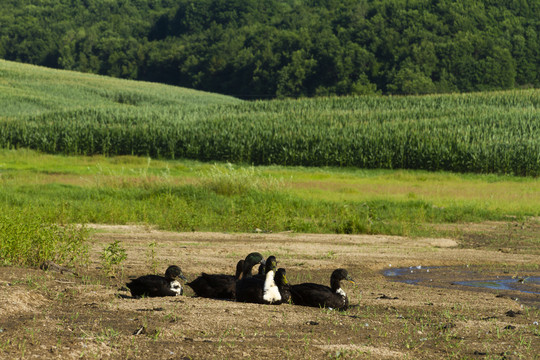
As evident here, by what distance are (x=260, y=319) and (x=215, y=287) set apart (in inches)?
64.7

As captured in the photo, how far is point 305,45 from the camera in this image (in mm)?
109312

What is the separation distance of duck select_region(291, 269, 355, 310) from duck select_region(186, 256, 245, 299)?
2.77 ft

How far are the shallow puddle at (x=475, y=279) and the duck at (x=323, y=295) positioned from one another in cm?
324

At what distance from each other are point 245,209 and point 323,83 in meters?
85.0

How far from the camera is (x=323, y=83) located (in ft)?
347

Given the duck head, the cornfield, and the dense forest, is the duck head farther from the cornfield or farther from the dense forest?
the dense forest

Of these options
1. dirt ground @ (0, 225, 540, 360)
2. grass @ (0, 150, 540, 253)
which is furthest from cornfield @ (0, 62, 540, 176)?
dirt ground @ (0, 225, 540, 360)

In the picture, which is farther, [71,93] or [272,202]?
[71,93]

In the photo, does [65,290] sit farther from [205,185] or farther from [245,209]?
[205,185]

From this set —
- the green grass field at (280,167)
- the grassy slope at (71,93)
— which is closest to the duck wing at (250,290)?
the green grass field at (280,167)

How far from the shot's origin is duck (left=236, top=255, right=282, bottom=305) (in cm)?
1063

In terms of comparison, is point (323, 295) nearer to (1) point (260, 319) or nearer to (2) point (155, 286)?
(1) point (260, 319)

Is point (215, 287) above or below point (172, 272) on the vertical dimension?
below

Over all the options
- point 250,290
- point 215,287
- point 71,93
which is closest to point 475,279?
point 250,290
